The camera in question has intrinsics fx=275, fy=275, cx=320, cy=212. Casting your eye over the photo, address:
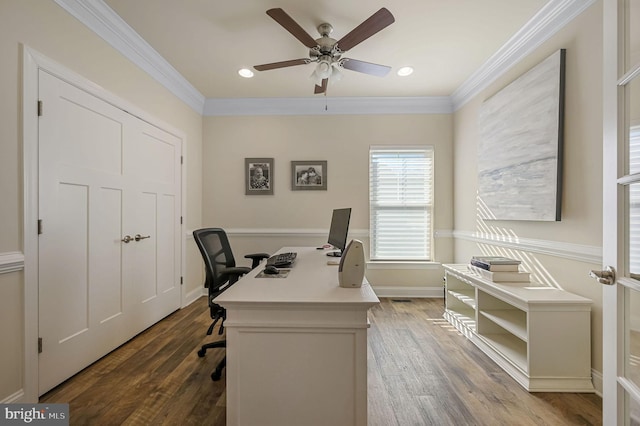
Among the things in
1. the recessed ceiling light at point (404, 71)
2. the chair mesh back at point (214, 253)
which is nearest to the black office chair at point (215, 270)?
the chair mesh back at point (214, 253)

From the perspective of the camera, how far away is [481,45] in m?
2.53

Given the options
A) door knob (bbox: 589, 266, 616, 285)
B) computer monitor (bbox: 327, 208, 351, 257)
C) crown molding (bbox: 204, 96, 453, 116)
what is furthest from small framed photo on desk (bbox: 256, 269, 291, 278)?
crown molding (bbox: 204, 96, 453, 116)

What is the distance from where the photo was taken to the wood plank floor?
1531 mm

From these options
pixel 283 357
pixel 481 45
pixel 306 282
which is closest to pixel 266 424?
pixel 283 357

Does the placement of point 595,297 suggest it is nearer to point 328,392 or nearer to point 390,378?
point 390,378

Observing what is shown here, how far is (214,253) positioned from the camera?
226 centimetres

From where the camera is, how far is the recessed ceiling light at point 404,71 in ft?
9.56

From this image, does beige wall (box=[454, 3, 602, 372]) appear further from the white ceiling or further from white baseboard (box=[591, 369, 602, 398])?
the white ceiling

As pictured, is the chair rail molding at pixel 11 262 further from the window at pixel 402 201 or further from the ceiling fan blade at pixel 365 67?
the window at pixel 402 201

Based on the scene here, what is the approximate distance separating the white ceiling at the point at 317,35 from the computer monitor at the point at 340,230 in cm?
154

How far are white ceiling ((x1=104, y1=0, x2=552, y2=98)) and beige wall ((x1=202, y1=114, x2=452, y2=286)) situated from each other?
0.54 meters

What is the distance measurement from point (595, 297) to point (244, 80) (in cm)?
364

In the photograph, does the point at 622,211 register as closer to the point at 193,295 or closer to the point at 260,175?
the point at 260,175

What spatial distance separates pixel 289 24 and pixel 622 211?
1.97 metres
